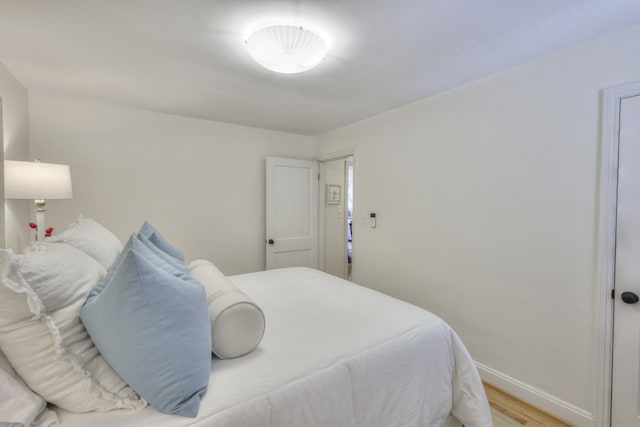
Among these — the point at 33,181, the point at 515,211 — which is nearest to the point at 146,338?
the point at 33,181

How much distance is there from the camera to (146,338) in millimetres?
880

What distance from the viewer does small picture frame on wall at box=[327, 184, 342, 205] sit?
14.5 ft

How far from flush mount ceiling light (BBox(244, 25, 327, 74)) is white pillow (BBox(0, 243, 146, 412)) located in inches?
51.4

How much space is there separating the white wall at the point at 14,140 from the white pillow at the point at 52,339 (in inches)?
60.8

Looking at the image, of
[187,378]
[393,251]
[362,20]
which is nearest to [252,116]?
[362,20]

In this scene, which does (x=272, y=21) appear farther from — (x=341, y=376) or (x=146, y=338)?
(x=341, y=376)

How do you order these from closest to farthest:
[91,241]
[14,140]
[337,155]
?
[91,241]
[14,140]
[337,155]

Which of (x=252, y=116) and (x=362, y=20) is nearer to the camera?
(x=362, y=20)

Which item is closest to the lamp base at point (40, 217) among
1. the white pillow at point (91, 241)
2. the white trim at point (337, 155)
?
the white pillow at point (91, 241)

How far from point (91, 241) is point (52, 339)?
2.18ft

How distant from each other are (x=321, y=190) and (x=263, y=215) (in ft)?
3.00

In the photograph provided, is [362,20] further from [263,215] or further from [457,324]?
[263,215]

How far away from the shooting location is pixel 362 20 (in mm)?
1436

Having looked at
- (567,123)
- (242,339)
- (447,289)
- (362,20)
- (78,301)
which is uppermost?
(362,20)
